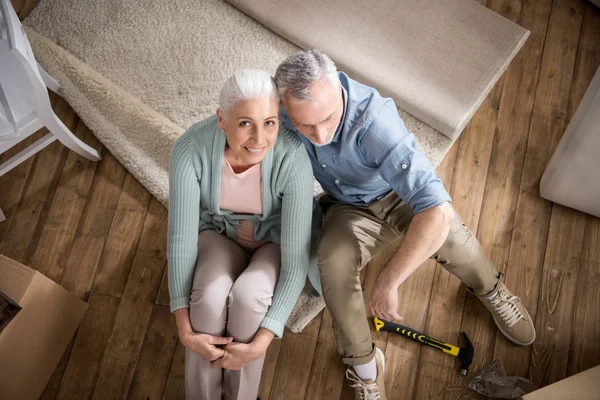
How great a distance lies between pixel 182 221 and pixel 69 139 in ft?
2.13

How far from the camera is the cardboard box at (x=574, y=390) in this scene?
1505mm

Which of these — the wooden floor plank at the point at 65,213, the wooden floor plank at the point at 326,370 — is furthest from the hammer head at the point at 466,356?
the wooden floor plank at the point at 65,213

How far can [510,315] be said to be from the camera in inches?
69.6

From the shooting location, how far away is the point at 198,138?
1.41 meters

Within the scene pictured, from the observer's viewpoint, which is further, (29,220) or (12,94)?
(29,220)

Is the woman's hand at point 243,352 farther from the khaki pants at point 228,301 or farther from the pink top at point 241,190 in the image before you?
the pink top at point 241,190

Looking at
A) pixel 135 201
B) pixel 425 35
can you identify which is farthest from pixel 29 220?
pixel 425 35

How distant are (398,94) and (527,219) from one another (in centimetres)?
62

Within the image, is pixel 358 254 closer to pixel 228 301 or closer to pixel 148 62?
pixel 228 301

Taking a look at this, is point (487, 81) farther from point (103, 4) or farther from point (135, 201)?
point (103, 4)

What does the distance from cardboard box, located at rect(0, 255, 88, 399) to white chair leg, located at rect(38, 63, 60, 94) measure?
697 mm

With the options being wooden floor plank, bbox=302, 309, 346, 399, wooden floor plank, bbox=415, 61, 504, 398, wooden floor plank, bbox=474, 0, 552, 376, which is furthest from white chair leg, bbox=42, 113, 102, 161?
wooden floor plank, bbox=474, 0, 552, 376

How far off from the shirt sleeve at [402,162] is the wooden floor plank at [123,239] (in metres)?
0.97

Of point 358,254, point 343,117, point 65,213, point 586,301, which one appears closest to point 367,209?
point 358,254
